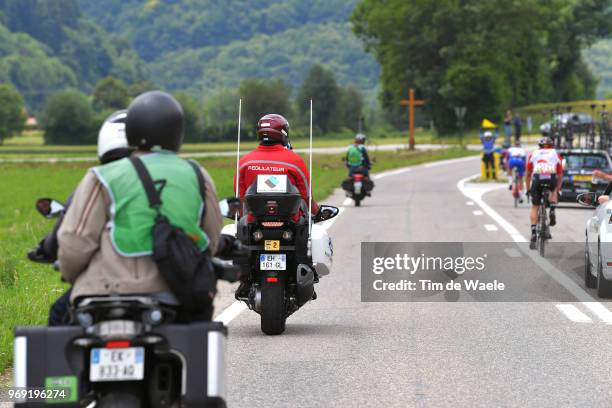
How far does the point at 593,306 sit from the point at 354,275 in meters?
3.71

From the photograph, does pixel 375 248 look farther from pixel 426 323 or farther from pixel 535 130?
pixel 535 130

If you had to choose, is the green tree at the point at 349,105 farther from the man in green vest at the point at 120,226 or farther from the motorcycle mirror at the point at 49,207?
the man in green vest at the point at 120,226

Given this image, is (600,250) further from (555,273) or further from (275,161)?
(275,161)

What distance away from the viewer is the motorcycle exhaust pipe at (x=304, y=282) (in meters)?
10.2

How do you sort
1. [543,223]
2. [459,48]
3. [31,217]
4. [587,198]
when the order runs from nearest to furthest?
[587,198] → [543,223] → [31,217] → [459,48]

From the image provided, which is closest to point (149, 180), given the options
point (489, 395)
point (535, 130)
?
point (489, 395)

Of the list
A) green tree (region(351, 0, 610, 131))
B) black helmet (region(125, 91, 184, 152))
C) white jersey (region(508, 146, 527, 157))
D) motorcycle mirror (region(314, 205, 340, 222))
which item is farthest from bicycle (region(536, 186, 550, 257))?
green tree (region(351, 0, 610, 131))

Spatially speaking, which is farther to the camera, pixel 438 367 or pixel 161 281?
pixel 438 367

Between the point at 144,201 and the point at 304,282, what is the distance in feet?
16.1

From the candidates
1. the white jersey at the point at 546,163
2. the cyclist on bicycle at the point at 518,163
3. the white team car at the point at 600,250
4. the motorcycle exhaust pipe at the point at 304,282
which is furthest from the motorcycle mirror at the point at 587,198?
the cyclist on bicycle at the point at 518,163

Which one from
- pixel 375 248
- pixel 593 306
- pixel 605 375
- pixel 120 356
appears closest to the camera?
pixel 120 356

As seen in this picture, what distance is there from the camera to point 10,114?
150500mm

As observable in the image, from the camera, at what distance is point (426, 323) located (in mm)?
11078

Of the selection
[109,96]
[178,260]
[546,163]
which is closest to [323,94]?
[109,96]
